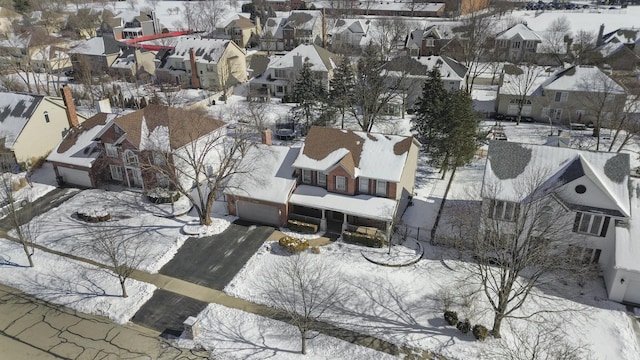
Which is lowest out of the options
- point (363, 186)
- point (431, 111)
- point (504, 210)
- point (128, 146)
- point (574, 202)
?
point (363, 186)

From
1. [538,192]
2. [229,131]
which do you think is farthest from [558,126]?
[229,131]

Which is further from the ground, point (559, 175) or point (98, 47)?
point (98, 47)

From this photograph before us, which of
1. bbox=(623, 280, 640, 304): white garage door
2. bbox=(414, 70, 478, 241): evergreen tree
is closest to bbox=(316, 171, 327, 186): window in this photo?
bbox=(414, 70, 478, 241): evergreen tree

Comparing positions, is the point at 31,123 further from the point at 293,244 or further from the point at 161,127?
the point at 293,244

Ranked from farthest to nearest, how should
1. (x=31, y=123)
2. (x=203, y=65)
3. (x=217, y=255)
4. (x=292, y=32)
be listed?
(x=292, y=32) → (x=203, y=65) → (x=31, y=123) → (x=217, y=255)

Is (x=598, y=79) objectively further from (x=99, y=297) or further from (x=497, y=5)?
(x=497, y=5)

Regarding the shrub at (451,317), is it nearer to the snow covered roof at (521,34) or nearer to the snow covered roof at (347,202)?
the snow covered roof at (347,202)

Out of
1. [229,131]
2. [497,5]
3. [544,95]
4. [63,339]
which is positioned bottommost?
[63,339]

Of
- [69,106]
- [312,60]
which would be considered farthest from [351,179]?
[312,60]
